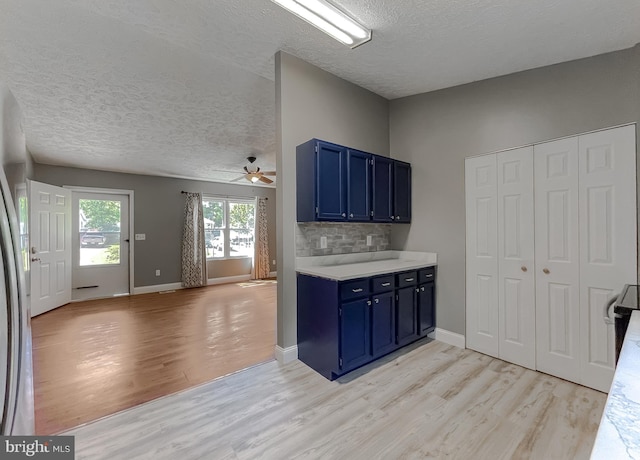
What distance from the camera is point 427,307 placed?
3.12 meters

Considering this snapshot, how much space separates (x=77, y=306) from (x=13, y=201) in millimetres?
5563

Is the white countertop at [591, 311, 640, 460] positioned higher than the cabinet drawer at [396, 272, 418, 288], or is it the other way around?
the white countertop at [591, 311, 640, 460]

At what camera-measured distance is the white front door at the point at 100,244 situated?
5375 mm

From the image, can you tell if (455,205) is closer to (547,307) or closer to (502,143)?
(502,143)

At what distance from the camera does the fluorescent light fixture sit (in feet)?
6.12

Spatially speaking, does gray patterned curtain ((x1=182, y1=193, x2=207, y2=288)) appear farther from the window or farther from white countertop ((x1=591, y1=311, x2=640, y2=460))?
white countertop ((x1=591, y1=311, x2=640, y2=460))

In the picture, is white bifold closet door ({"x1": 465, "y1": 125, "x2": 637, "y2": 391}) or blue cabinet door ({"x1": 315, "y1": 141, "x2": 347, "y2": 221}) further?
blue cabinet door ({"x1": 315, "y1": 141, "x2": 347, "y2": 221})

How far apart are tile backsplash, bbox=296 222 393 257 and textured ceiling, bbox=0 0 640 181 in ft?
5.33

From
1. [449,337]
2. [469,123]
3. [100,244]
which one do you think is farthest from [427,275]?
[100,244]

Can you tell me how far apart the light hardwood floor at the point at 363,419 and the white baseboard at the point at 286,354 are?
0.15m

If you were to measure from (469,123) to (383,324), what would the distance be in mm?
2296

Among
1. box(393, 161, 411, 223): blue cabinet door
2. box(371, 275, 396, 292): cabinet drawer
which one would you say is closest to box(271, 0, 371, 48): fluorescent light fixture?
box(393, 161, 411, 223): blue cabinet door

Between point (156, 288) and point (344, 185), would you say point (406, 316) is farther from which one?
point (156, 288)

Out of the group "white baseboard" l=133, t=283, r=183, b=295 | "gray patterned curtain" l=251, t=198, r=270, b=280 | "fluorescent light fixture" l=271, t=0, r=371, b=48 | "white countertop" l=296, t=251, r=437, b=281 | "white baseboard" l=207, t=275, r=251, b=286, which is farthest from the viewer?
"gray patterned curtain" l=251, t=198, r=270, b=280
